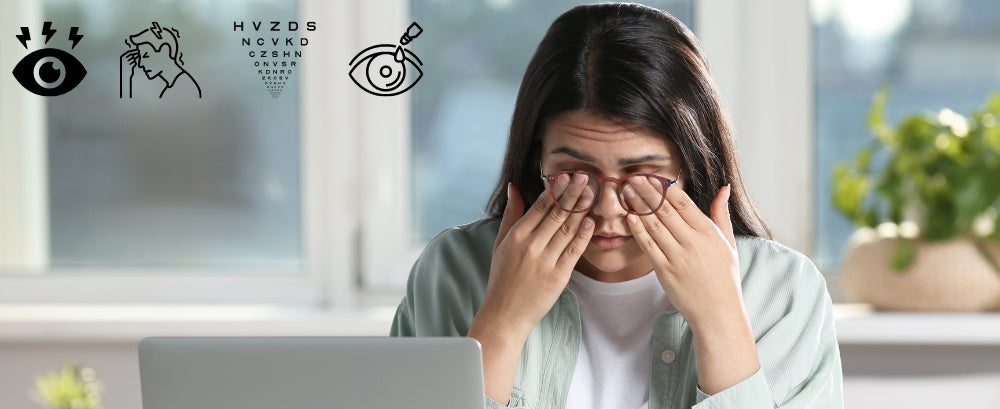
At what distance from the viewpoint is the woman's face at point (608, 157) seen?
132 centimetres

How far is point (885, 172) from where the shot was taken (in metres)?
2.25

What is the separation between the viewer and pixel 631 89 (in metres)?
1.33

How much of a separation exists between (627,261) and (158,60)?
5.04ft

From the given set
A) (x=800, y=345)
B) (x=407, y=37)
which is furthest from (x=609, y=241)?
(x=407, y=37)

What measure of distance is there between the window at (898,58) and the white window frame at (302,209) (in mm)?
1060

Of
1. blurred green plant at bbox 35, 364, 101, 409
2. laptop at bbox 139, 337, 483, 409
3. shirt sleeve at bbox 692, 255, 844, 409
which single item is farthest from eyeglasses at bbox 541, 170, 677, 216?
blurred green plant at bbox 35, 364, 101, 409

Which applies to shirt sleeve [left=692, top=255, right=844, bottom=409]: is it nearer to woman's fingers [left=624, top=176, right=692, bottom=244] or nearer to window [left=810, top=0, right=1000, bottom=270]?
woman's fingers [left=624, top=176, right=692, bottom=244]

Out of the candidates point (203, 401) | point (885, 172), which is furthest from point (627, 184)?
point (885, 172)

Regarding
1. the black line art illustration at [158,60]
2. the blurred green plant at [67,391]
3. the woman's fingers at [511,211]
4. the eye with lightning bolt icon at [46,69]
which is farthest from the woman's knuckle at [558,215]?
the eye with lightning bolt icon at [46,69]

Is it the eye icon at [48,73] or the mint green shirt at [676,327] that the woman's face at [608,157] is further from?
the eye icon at [48,73]

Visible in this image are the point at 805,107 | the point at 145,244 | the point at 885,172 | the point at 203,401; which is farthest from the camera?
the point at 145,244

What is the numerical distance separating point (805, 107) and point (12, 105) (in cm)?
180

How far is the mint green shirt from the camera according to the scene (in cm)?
140

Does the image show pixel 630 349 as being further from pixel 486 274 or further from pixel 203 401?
pixel 203 401
